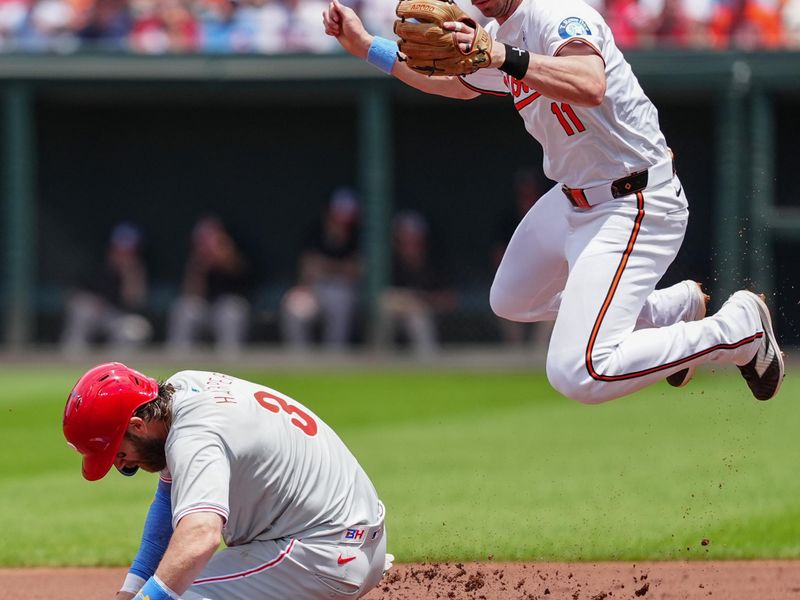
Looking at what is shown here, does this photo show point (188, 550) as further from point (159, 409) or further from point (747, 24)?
point (747, 24)

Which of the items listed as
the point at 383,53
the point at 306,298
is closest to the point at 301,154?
the point at 306,298

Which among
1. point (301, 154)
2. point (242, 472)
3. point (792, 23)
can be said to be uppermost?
point (242, 472)

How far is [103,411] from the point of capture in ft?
12.0

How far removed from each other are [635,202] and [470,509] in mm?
2493

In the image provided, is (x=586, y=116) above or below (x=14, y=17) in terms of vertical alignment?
above

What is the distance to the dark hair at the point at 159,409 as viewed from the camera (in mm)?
3705

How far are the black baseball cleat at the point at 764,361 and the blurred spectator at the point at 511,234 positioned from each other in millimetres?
9273

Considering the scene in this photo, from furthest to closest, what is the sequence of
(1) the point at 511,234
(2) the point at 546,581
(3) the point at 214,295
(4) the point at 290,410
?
(3) the point at 214,295 → (1) the point at 511,234 → (2) the point at 546,581 → (4) the point at 290,410

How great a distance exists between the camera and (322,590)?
12.7 feet

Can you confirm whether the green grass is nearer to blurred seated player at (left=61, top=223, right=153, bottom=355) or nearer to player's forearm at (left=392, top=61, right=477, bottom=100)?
player's forearm at (left=392, top=61, right=477, bottom=100)

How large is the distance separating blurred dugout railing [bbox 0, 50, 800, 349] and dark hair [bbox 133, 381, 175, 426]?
10.8m

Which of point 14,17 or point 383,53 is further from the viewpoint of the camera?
point 14,17

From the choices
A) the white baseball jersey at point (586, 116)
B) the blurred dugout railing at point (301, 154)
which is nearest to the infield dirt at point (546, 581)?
the white baseball jersey at point (586, 116)

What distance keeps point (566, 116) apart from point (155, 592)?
2.21 meters
